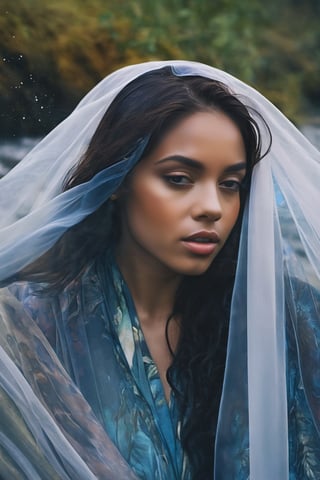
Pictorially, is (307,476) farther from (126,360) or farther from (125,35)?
(125,35)

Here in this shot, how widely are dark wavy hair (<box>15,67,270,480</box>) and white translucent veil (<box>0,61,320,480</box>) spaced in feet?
0.10

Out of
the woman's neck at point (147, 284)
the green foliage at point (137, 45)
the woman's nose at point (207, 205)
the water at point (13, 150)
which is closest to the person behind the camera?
the woman's nose at point (207, 205)

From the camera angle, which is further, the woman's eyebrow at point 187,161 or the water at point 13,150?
the water at point 13,150

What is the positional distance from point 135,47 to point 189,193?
10.3 ft

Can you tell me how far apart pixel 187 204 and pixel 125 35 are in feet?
10.6

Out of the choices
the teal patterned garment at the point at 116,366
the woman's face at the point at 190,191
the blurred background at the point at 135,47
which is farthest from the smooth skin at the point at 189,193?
the blurred background at the point at 135,47

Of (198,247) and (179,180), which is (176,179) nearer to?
(179,180)

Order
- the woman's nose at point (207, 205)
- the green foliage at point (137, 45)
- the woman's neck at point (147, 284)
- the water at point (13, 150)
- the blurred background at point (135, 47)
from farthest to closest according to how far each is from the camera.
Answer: the green foliage at point (137, 45), the blurred background at point (135, 47), the water at point (13, 150), the woman's neck at point (147, 284), the woman's nose at point (207, 205)

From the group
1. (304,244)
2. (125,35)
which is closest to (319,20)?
(125,35)

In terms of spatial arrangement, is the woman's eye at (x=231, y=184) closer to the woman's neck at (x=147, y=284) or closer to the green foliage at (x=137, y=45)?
the woman's neck at (x=147, y=284)

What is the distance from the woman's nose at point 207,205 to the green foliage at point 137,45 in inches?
29.3

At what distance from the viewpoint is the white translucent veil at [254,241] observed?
81.5 inches

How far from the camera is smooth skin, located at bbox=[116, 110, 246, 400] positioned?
2.08 metres

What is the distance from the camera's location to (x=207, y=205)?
2066 millimetres
